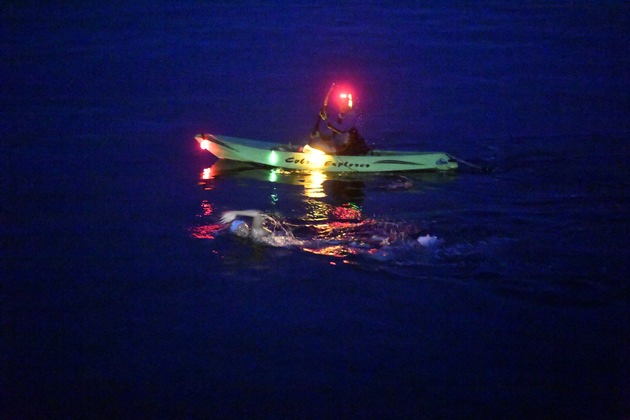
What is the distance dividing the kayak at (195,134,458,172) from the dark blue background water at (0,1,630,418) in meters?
0.56

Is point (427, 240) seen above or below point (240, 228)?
below

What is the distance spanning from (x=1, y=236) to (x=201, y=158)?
6.88m

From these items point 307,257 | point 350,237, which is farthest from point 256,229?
point 350,237

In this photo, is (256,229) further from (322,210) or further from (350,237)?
Answer: (350,237)

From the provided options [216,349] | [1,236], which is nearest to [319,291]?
[216,349]

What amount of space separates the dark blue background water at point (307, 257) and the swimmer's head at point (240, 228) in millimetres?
499

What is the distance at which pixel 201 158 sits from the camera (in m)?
24.5

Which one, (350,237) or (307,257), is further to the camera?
(350,237)

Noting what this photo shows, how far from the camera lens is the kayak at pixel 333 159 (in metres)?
21.8

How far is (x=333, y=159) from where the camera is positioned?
861 inches

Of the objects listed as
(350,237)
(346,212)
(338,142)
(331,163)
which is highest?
(338,142)

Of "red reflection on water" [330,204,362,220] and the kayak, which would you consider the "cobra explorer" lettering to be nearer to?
the kayak

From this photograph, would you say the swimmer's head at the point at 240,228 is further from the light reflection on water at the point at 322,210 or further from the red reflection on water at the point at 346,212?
the red reflection on water at the point at 346,212

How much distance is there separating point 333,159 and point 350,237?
14.2 feet
